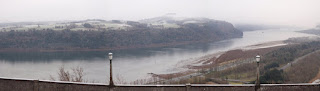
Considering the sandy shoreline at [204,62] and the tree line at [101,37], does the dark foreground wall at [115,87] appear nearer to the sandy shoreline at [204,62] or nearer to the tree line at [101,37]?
the sandy shoreline at [204,62]


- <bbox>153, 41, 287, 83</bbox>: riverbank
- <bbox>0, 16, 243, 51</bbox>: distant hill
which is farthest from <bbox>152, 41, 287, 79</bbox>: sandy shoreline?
<bbox>0, 16, 243, 51</bbox>: distant hill

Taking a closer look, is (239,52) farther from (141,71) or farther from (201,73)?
(141,71)

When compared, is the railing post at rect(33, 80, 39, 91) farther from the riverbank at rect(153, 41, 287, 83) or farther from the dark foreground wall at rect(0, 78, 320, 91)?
the riverbank at rect(153, 41, 287, 83)

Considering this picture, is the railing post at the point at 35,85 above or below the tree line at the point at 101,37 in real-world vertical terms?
below

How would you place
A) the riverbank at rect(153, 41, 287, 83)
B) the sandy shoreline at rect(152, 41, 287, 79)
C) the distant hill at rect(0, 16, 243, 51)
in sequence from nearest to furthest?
the riverbank at rect(153, 41, 287, 83)
the sandy shoreline at rect(152, 41, 287, 79)
the distant hill at rect(0, 16, 243, 51)

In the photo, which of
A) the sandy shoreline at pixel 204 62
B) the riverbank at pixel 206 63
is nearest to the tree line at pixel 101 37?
the sandy shoreline at pixel 204 62

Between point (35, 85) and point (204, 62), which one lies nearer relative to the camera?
point (35, 85)

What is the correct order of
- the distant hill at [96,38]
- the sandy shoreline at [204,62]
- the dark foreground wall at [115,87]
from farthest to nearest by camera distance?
the distant hill at [96,38], the sandy shoreline at [204,62], the dark foreground wall at [115,87]

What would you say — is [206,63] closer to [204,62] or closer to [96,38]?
[204,62]

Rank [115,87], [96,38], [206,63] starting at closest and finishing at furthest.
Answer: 1. [115,87]
2. [206,63]
3. [96,38]

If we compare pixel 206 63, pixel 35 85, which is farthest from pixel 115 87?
pixel 206 63

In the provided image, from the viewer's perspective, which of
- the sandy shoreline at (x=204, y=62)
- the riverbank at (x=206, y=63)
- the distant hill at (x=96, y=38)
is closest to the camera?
the riverbank at (x=206, y=63)

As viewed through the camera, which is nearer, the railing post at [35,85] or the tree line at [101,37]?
the railing post at [35,85]
